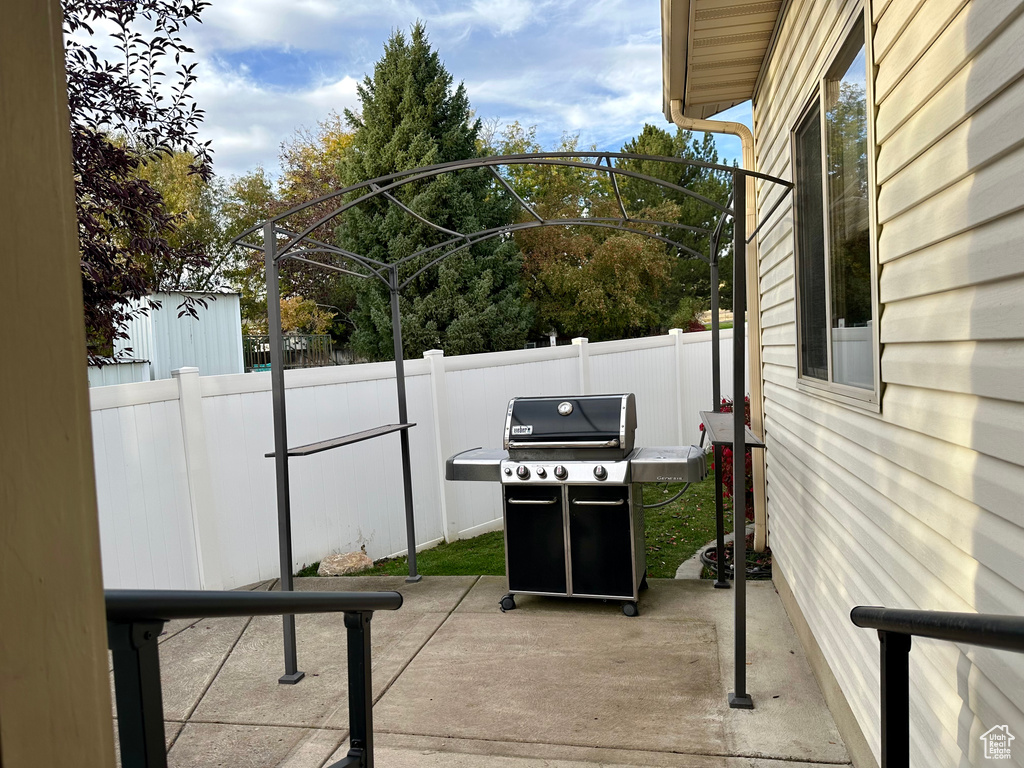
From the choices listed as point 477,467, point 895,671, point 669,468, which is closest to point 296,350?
point 477,467

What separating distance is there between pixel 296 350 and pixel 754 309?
53.2 feet

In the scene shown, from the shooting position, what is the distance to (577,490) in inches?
189

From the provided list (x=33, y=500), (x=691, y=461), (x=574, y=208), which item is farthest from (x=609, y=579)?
(x=574, y=208)

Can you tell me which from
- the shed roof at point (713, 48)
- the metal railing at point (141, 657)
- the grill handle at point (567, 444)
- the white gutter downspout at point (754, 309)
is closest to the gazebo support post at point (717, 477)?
the white gutter downspout at point (754, 309)

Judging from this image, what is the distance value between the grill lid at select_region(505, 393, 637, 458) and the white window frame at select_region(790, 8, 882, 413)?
1179mm

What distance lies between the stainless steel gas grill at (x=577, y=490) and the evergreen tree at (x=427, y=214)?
36.1ft

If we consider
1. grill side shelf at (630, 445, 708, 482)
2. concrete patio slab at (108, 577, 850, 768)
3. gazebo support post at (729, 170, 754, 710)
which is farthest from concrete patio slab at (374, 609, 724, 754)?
grill side shelf at (630, 445, 708, 482)

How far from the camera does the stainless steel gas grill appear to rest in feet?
15.4

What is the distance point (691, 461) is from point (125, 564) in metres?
3.29

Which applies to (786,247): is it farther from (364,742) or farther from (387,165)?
(387,165)

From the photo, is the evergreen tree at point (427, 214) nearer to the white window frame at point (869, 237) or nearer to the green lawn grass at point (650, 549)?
the green lawn grass at point (650, 549)

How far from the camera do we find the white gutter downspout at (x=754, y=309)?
5695 millimetres

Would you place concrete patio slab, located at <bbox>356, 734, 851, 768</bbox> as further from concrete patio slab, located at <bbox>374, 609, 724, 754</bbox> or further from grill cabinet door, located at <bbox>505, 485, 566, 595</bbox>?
grill cabinet door, located at <bbox>505, 485, 566, 595</bbox>

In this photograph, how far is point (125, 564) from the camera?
14.8 feet
